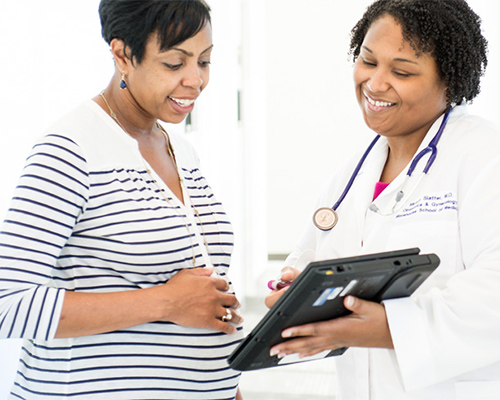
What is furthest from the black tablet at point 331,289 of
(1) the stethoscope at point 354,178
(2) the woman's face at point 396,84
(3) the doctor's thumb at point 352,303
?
(2) the woman's face at point 396,84

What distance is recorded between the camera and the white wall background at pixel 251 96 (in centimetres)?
181

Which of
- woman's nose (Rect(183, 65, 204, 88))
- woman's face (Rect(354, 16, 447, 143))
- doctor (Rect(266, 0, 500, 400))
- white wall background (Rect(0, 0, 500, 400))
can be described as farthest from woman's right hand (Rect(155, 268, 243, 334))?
white wall background (Rect(0, 0, 500, 400))

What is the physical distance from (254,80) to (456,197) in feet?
12.3

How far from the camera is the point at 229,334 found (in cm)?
145

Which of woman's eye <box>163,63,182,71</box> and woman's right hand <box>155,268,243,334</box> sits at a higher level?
woman's eye <box>163,63,182,71</box>

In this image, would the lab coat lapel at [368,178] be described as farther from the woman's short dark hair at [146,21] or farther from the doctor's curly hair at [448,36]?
the woman's short dark hair at [146,21]

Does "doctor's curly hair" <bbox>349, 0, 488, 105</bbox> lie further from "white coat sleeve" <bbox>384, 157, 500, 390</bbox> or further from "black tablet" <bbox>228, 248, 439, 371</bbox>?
"black tablet" <bbox>228, 248, 439, 371</bbox>

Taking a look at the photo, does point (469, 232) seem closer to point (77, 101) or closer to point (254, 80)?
point (77, 101)

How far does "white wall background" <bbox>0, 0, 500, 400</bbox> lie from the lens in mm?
1812

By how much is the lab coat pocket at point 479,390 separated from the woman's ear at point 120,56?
994 mm

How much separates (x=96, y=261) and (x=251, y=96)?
12.4 ft

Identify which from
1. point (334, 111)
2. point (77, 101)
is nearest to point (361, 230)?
point (77, 101)

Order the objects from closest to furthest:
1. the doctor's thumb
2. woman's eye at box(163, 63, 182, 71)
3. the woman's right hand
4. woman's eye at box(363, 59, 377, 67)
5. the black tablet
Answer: the black tablet, the doctor's thumb, the woman's right hand, woman's eye at box(163, 63, 182, 71), woman's eye at box(363, 59, 377, 67)

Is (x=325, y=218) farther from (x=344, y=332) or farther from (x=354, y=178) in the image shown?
(x=344, y=332)
